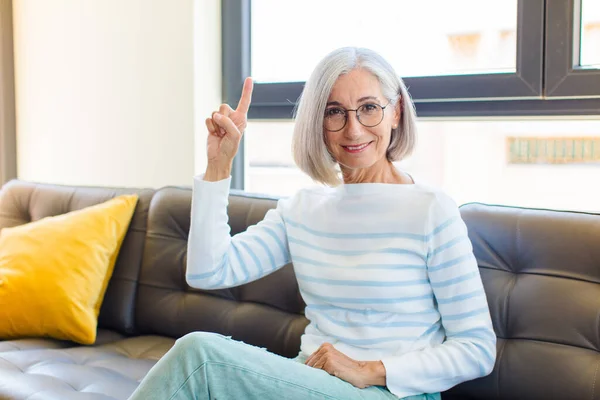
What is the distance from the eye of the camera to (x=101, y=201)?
7.59 ft

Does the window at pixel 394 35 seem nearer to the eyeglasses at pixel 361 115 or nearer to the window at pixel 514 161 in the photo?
the window at pixel 514 161

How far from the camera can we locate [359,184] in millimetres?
1546

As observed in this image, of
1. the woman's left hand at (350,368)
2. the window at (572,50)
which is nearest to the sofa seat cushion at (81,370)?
the woman's left hand at (350,368)

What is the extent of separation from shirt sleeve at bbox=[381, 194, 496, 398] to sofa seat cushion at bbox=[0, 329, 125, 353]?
3.58 ft

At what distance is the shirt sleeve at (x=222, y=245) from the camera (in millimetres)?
1523

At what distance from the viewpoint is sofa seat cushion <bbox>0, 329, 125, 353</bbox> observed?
6.53 ft

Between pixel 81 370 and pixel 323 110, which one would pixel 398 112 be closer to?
pixel 323 110

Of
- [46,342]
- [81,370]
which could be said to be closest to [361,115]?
[81,370]

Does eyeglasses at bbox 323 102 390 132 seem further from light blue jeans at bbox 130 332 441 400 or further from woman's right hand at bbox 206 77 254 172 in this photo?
light blue jeans at bbox 130 332 441 400

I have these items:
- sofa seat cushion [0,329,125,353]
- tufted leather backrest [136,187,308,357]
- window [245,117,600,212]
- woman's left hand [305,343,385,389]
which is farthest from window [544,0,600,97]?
sofa seat cushion [0,329,125,353]

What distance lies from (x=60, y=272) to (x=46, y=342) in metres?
0.21

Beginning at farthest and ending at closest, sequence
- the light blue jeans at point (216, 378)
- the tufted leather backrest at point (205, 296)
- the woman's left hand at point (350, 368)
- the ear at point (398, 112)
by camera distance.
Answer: the tufted leather backrest at point (205, 296) < the ear at point (398, 112) < the woman's left hand at point (350, 368) < the light blue jeans at point (216, 378)

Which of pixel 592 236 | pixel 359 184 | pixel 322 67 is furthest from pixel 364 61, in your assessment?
pixel 592 236

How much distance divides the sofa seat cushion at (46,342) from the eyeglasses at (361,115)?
1.08 m
